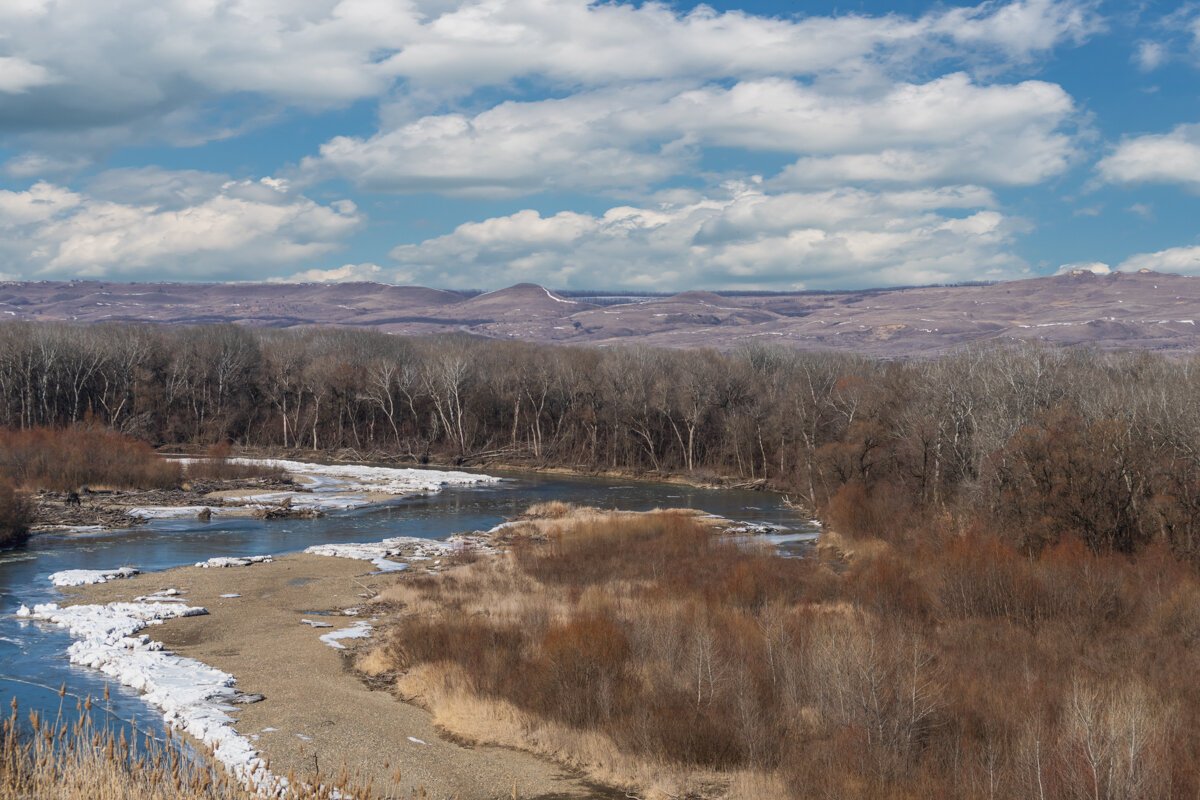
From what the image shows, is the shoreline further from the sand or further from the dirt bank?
the dirt bank

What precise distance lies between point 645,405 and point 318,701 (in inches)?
2741

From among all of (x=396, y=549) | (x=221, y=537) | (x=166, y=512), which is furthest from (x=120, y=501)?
(x=396, y=549)

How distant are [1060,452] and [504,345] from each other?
348 feet

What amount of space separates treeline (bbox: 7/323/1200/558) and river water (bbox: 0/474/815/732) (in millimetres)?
6639

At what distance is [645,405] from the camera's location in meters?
86.6

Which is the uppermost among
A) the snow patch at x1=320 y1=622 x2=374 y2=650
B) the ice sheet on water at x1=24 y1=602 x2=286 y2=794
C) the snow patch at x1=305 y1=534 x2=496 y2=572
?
the ice sheet on water at x1=24 y1=602 x2=286 y2=794

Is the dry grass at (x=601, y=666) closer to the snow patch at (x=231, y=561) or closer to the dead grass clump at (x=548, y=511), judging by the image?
the snow patch at (x=231, y=561)

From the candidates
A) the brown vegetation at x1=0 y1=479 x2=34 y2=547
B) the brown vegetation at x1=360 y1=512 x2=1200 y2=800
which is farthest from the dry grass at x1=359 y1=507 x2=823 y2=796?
the brown vegetation at x1=0 y1=479 x2=34 y2=547

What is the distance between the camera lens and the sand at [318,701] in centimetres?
1430

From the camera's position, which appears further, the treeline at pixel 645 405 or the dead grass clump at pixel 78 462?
the dead grass clump at pixel 78 462

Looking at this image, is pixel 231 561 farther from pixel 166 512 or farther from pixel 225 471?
pixel 225 471

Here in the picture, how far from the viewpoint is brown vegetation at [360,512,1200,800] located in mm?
12797

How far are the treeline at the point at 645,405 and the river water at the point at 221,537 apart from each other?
21.8 feet

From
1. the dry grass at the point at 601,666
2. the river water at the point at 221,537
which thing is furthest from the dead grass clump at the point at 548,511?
the dry grass at the point at 601,666
